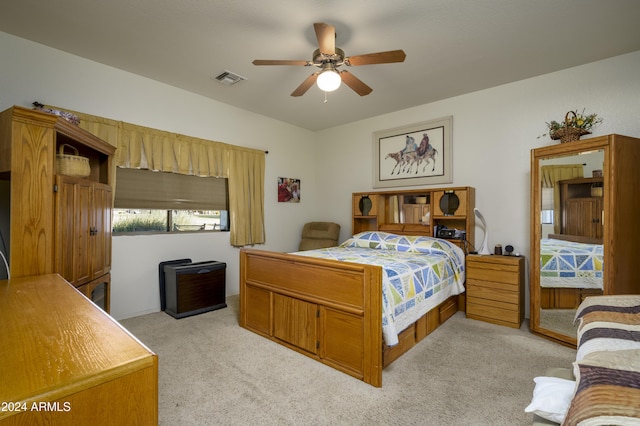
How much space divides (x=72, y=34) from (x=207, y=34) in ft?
3.96

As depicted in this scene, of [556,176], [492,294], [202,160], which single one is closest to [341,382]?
[492,294]

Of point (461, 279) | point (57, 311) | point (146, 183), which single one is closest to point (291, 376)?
point (57, 311)

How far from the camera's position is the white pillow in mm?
911

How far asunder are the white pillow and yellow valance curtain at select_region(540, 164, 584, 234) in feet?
7.59

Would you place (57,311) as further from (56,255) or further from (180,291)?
(180,291)

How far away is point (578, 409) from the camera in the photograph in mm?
777

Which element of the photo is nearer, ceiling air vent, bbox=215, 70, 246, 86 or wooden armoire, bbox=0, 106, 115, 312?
wooden armoire, bbox=0, 106, 115, 312

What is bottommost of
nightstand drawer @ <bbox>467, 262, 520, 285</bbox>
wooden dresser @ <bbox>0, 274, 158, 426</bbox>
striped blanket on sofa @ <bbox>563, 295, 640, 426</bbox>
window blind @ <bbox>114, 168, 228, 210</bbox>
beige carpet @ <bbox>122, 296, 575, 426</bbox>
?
beige carpet @ <bbox>122, 296, 575, 426</bbox>

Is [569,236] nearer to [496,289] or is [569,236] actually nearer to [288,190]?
[496,289]

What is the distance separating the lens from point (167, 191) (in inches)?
141

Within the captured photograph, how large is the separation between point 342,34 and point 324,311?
2.35 m

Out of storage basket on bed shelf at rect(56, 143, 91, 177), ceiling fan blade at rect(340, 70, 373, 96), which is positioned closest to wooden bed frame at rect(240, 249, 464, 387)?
storage basket on bed shelf at rect(56, 143, 91, 177)

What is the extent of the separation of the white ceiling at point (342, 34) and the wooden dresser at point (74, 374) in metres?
2.30

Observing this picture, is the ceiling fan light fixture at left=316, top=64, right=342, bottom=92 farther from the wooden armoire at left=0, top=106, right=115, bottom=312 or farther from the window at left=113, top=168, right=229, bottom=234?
the window at left=113, top=168, right=229, bottom=234
